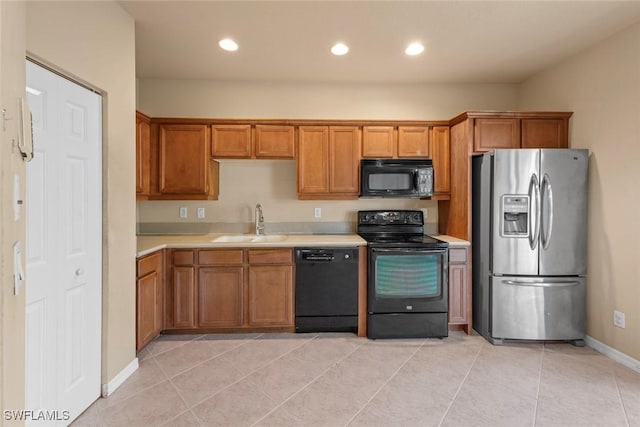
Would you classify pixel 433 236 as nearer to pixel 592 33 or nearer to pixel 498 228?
pixel 498 228

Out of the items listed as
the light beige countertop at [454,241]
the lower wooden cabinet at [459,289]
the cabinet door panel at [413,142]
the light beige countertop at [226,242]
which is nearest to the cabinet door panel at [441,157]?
the cabinet door panel at [413,142]

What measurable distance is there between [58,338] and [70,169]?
0.93 meters

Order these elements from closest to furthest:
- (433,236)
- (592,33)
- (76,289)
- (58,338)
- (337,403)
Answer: (58,338) → (76,289) → (337,403) → (592,33) → (433,236)

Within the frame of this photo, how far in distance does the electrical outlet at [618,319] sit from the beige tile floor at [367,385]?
30 centimetres

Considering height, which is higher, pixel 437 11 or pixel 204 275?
pixel 437 11

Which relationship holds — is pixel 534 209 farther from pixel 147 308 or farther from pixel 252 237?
pixel 147 308

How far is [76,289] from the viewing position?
2.08 metres

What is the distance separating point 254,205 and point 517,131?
2.80 metres

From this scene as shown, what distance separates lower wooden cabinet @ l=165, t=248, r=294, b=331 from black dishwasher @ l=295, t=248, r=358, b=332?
11 centimetres

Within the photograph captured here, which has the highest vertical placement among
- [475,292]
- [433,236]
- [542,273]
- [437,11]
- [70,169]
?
[437,11]

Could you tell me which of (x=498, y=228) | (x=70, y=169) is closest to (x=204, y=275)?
(x=70, y=169)

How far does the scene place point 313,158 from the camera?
3.78 m

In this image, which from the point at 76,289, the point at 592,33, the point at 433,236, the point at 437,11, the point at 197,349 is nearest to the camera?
the point at 76,289

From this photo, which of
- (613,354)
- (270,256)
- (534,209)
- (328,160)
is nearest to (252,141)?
(328,160)
